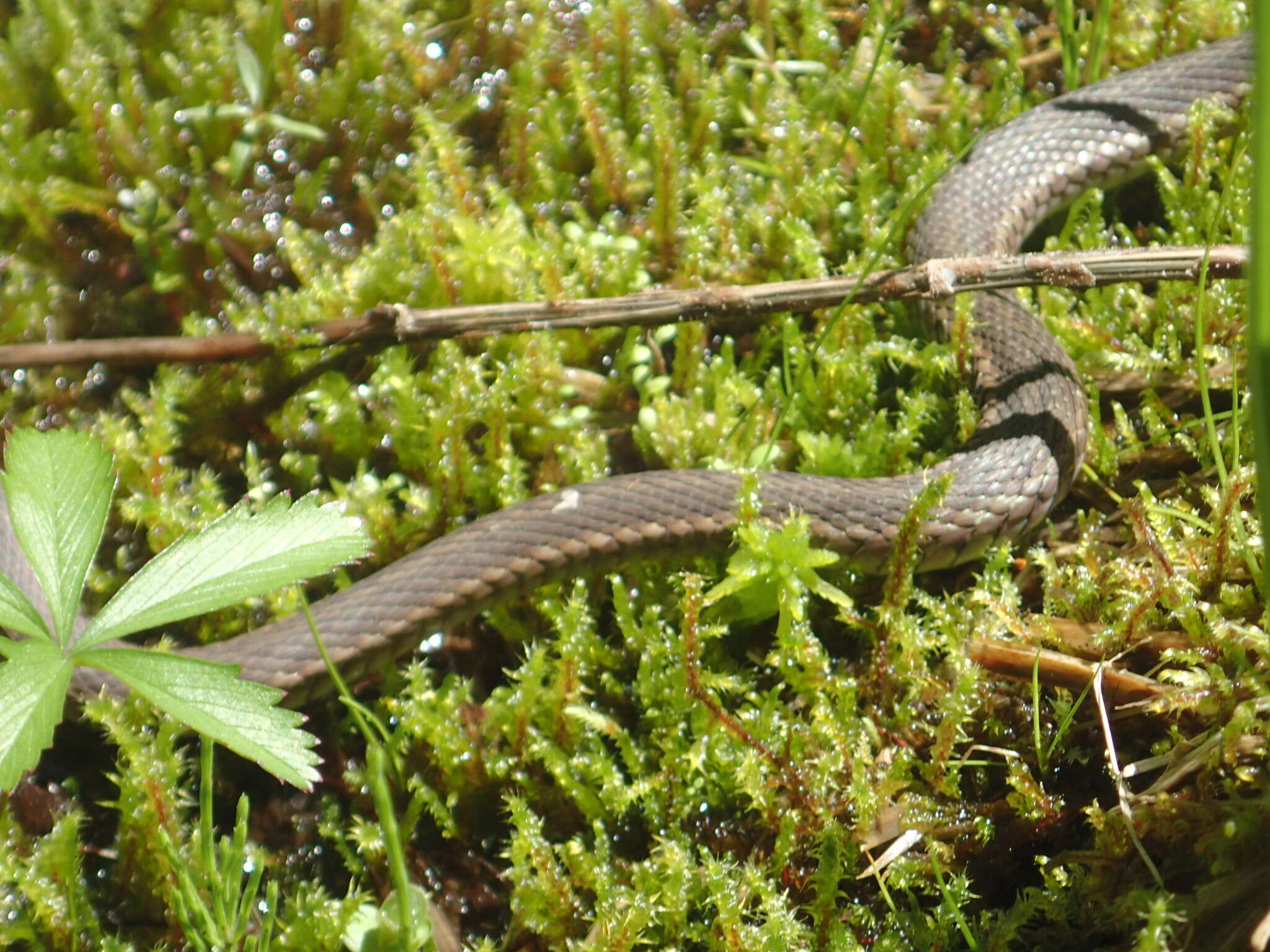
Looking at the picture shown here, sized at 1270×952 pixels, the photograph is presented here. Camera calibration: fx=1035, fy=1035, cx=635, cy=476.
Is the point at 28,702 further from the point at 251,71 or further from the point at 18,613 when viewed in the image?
the point at 251,71

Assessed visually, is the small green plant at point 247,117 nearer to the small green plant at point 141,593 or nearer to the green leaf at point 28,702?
the small green plant at point 141,593

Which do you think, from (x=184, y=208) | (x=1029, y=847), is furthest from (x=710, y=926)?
(x=184, y=208)

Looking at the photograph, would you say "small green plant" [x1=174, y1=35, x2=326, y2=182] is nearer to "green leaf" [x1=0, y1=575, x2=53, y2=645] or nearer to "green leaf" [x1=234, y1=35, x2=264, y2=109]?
"green leaf" [x1=234, y1=35, x2=264, y2=109]

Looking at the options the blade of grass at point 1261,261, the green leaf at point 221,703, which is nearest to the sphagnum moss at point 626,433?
the green leaf at point 221,703

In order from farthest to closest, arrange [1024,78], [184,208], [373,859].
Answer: [1024,78] < [184,208] < [373,859]

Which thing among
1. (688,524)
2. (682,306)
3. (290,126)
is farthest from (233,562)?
(290,126)

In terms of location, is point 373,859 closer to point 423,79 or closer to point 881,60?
point 423,79
